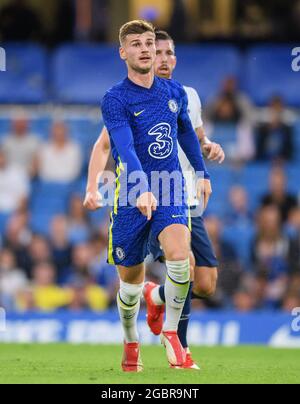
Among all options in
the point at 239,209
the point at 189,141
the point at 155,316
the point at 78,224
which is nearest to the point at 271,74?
the point at 239,209

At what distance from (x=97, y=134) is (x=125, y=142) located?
908 centimetres

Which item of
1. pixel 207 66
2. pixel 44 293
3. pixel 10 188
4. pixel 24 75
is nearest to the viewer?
pixel 44 293

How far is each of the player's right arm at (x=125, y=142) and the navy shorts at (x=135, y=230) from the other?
260 mm

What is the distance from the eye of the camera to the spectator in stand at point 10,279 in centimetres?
1509

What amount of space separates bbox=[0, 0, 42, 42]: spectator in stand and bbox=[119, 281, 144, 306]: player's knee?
9.99m

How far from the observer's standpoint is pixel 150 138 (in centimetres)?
844

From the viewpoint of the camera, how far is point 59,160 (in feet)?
54.9

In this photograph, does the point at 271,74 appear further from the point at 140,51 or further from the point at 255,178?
the point at 140,51

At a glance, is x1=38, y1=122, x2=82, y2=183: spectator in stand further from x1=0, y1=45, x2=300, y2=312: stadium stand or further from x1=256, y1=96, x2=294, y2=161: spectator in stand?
x1=256, y1=96, x2=294, y2=161: spectator in stand

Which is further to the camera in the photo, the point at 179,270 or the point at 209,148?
the point at 209,148

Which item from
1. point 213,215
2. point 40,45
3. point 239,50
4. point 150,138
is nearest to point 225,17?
point 239,50

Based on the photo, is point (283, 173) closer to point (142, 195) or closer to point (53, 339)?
point (53, 339)

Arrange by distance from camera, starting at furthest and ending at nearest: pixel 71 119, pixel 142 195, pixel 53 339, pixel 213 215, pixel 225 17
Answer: pixel 225 17, pixel 71 119, pixel 213 215, pixel 53 339, pixel 142 195

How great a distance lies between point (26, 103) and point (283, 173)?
3.95 m
